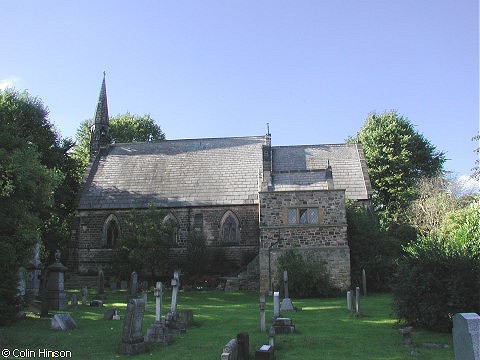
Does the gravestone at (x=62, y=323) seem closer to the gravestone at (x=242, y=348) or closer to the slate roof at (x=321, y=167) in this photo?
the gravestone at (x=242, y=348)

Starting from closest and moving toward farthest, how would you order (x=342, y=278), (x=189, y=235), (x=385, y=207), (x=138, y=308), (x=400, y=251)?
(x=138, y=308) → (x=342, y=278) → (x=400, y=251) → (x=189, y=235) → (x=385, y=207)

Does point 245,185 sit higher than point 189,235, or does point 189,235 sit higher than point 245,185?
point 245,185

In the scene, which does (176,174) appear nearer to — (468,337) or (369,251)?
(369,251)

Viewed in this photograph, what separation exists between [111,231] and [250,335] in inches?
879

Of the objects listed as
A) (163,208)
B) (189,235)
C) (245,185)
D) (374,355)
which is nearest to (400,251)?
(245,185)

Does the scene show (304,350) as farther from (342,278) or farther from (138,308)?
(342,278)

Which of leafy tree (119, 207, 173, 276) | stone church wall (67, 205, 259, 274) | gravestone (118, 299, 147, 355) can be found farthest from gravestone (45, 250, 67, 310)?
stone church wall (67, 205, 259, 274)

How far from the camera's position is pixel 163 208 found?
31578 millimetres

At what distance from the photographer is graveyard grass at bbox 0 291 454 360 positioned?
33.0ft

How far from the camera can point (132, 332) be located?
10391mm

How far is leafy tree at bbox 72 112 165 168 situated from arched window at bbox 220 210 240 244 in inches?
930

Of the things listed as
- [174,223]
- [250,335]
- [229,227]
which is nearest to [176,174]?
[174,223]

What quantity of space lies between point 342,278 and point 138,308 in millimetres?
15365

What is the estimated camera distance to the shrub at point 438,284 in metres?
11.9
